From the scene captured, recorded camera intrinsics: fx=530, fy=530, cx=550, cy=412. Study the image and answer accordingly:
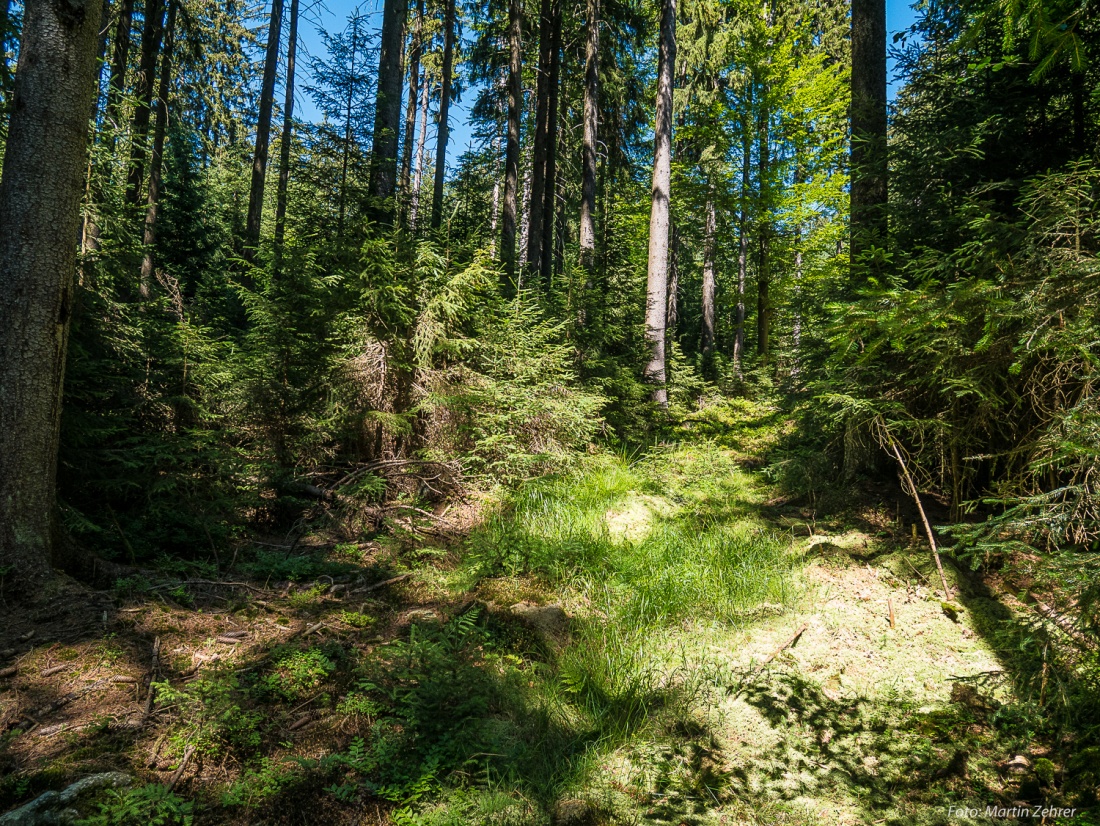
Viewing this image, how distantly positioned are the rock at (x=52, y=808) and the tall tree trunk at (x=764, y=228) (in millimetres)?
13943

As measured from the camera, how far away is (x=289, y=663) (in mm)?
3123

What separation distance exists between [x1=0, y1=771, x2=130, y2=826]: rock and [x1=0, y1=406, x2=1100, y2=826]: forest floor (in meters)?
0.09

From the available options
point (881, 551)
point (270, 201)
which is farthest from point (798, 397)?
point (270, 201)

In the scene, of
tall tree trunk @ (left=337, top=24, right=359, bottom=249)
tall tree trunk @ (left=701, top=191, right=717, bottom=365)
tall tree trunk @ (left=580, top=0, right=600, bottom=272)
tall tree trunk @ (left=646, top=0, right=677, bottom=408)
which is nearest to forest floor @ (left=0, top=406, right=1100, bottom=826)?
tall tree trunk @ (left=337, top=24, right=359, bottom=249)

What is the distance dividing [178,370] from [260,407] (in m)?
0.91

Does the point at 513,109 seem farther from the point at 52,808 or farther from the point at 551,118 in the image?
the point at 52,808

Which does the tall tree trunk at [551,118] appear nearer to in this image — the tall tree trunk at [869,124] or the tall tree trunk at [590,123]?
the tall tree trunk at [590,123]

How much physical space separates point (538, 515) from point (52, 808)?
4.14 metres

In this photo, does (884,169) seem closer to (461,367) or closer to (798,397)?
(798,397)

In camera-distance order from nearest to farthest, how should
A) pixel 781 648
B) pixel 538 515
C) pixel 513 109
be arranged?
pixel 781 648 → pixel 538 515 → pixel 513 109

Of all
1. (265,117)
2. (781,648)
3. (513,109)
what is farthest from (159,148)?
(781,648)

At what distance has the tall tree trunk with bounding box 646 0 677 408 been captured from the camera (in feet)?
34.6

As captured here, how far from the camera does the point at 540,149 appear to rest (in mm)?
14930

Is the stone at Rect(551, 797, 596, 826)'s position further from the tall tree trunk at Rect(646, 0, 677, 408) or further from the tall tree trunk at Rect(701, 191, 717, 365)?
the tall tree trunk at Rect(701, 191, 717, 365)
